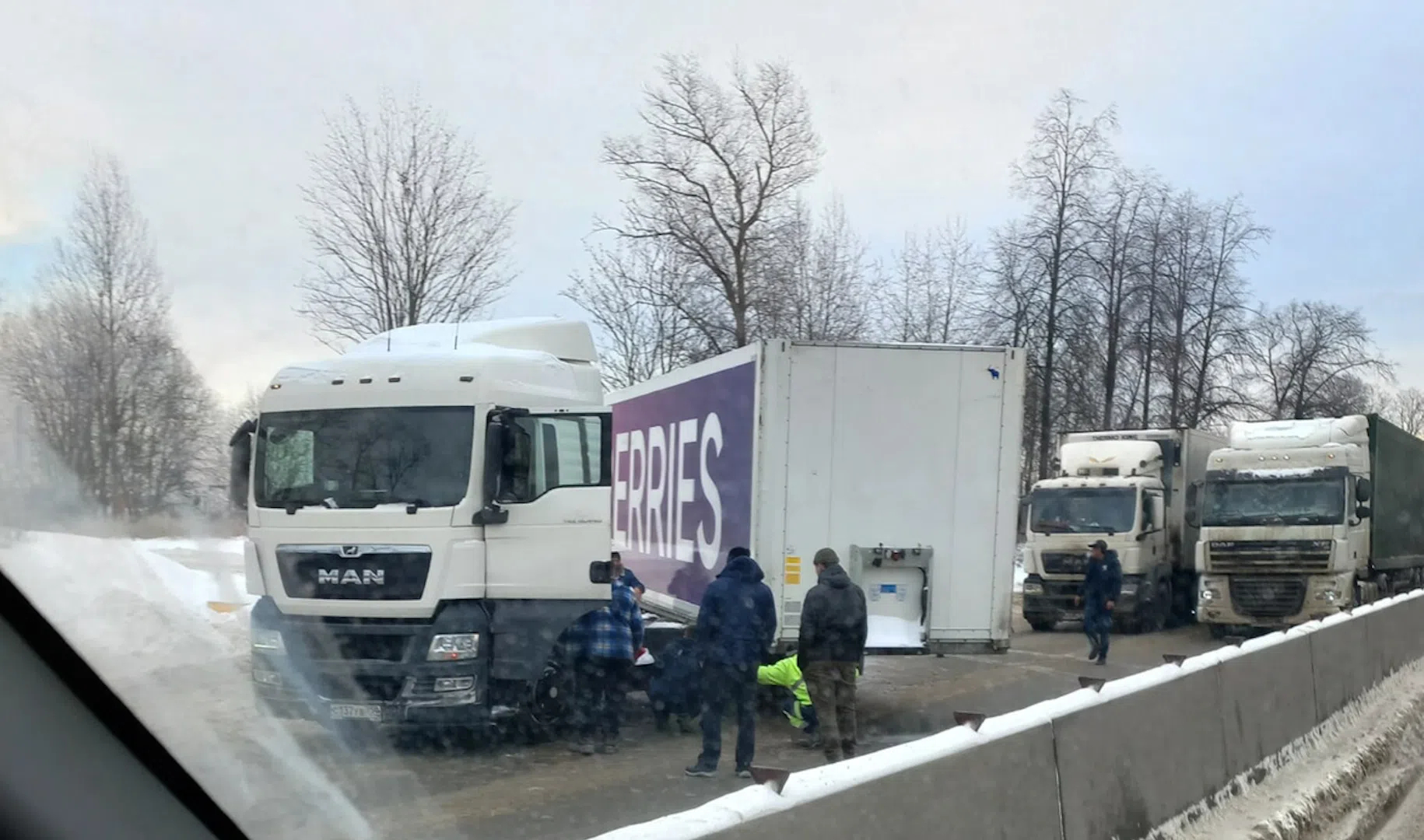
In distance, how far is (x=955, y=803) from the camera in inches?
173

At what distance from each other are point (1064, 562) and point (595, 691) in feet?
45.0

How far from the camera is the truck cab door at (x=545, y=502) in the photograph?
8969 mm

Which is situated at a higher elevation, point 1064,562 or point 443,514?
point 443,514

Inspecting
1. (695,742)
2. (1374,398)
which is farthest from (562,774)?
(1374,398)

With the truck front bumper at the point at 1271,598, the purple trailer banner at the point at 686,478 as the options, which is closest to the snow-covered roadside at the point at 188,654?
the purple trailer banner at the point at 686,478

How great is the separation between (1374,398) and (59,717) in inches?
2224

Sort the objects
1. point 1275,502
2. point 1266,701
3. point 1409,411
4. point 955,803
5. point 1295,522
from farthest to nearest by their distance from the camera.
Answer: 1. point 1409,411
2. point 1275,502
3. point 1295,522
4. point 1266,701
5. point 955,803

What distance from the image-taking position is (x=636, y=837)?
328 centimetres

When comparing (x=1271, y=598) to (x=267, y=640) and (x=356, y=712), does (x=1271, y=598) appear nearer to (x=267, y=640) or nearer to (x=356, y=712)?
(x=356, y=712)

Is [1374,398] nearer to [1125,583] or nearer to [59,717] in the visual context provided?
[1125,583]

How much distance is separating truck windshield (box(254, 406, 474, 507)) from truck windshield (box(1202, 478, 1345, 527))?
16.1 metres

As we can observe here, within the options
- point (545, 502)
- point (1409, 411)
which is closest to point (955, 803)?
point (545, 502)

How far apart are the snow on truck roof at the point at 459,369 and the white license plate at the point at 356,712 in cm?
175

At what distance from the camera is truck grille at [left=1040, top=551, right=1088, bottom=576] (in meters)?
21.1
